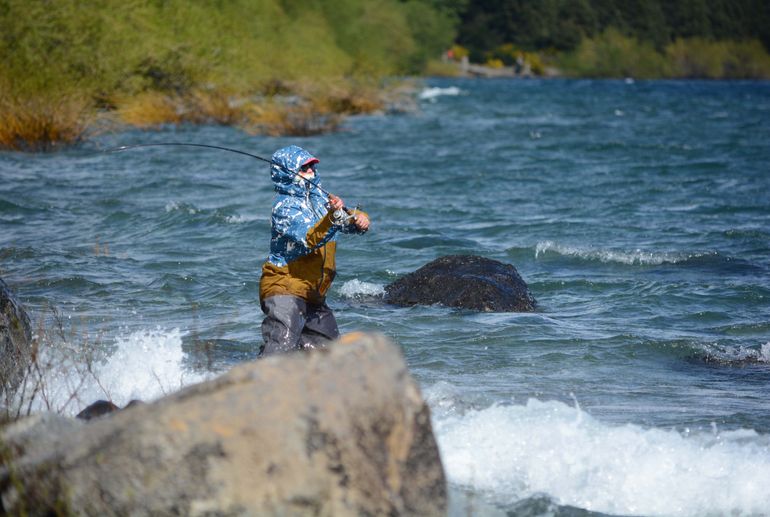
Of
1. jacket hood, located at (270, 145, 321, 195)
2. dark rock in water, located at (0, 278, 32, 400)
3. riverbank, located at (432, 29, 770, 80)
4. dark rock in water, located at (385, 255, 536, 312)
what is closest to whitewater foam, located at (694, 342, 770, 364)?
dark rock in water, located at (385, 255, 536, 312)

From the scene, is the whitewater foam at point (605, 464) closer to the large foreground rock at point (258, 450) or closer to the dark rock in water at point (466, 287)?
the large foreground rock at point (258, 450)

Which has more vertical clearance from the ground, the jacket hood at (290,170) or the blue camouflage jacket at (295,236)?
the jacket hood at (290,170)

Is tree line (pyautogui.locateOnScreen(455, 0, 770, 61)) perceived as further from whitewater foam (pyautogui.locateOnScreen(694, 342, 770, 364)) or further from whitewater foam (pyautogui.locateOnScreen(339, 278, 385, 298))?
whitewater foam (pyautogui.locateOnScreen(694, 342, 770, 364))

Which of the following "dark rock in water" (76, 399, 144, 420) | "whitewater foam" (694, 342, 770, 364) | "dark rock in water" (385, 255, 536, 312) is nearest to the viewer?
"dark rock in water" (76, 399, 144, 420)

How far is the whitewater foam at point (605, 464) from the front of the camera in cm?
569

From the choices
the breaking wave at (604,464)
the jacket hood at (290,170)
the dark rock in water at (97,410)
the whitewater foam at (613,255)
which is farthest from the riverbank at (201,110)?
the breaking wave at (604,464)

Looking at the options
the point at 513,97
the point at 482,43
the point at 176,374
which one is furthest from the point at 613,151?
the point at 482,43

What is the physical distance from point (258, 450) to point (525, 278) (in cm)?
888

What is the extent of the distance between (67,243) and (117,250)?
0.71 meters

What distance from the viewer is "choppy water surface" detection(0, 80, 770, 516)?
602 cm

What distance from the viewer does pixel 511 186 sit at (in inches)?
826

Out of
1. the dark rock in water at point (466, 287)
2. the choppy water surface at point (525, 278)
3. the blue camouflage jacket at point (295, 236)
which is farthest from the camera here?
the dark rock in water at point (466, 287)

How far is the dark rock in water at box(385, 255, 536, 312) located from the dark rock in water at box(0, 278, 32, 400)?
403 cm

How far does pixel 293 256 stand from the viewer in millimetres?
6703
